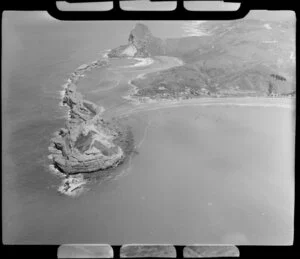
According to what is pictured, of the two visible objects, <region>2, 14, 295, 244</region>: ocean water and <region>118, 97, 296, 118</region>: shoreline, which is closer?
<region>2, 14, 295, 244</region>: ocean water

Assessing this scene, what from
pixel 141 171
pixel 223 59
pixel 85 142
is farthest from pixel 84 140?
pixel 223 59

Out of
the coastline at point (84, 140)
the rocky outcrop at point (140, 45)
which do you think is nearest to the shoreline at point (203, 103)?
the coastline at point (84, 140)

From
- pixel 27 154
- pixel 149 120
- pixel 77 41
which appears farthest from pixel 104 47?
pixel 27 154

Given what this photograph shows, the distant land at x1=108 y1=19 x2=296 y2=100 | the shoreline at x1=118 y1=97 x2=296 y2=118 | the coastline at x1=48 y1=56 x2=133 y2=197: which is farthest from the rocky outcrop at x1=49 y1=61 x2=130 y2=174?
the distant land at x1=108 y1=19 x2=296 y2=100

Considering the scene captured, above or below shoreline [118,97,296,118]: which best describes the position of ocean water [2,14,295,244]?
below

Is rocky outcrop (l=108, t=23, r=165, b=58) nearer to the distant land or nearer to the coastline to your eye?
the distant land

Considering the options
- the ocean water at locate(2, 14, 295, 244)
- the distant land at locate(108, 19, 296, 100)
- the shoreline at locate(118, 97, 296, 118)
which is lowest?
the ocean water at locate(2, 14, 295, 244)

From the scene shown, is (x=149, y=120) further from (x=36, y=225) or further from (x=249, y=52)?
(x=36, y=225)
